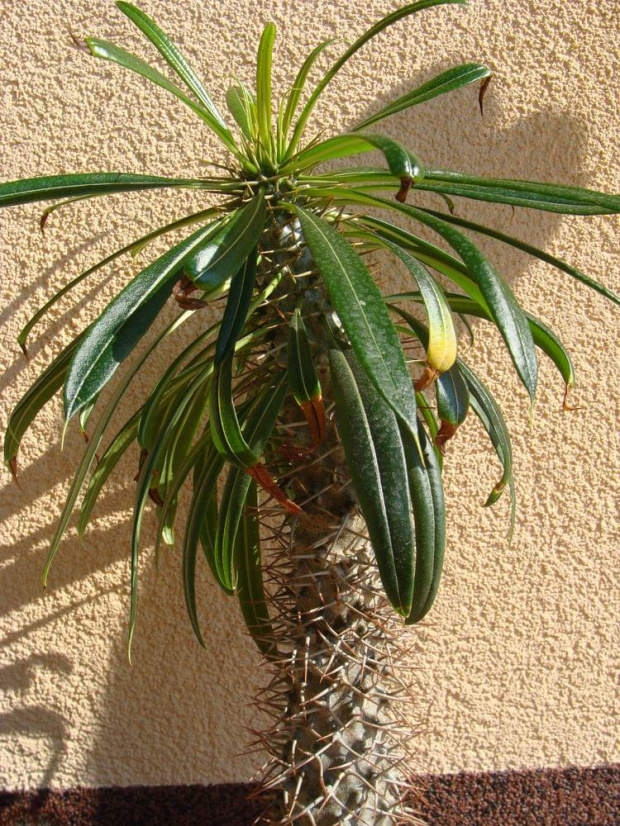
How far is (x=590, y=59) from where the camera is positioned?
1387 millimetres

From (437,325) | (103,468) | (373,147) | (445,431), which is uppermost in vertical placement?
(373,147)

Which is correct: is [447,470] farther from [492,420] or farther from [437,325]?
[437,325]

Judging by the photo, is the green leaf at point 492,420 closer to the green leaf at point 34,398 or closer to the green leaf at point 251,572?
the green leaf at point 251,572

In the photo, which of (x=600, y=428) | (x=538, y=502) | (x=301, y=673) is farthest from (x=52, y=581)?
(x=600, y=428)

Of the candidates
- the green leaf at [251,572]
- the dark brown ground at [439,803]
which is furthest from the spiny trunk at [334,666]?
the dark brown ground at [439,803]

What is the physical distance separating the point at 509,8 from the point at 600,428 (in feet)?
2.93

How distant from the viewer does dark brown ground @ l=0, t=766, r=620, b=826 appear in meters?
1.50

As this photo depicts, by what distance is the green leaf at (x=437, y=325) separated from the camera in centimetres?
68

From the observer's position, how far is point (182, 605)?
1479 mm

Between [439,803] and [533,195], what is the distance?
1.33 m

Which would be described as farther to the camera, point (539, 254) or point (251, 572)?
point (251, 572)

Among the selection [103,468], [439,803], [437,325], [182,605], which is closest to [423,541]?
[437,325]

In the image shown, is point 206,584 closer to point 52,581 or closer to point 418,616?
point 52,581

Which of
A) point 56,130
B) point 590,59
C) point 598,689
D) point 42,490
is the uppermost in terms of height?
point 56,130
